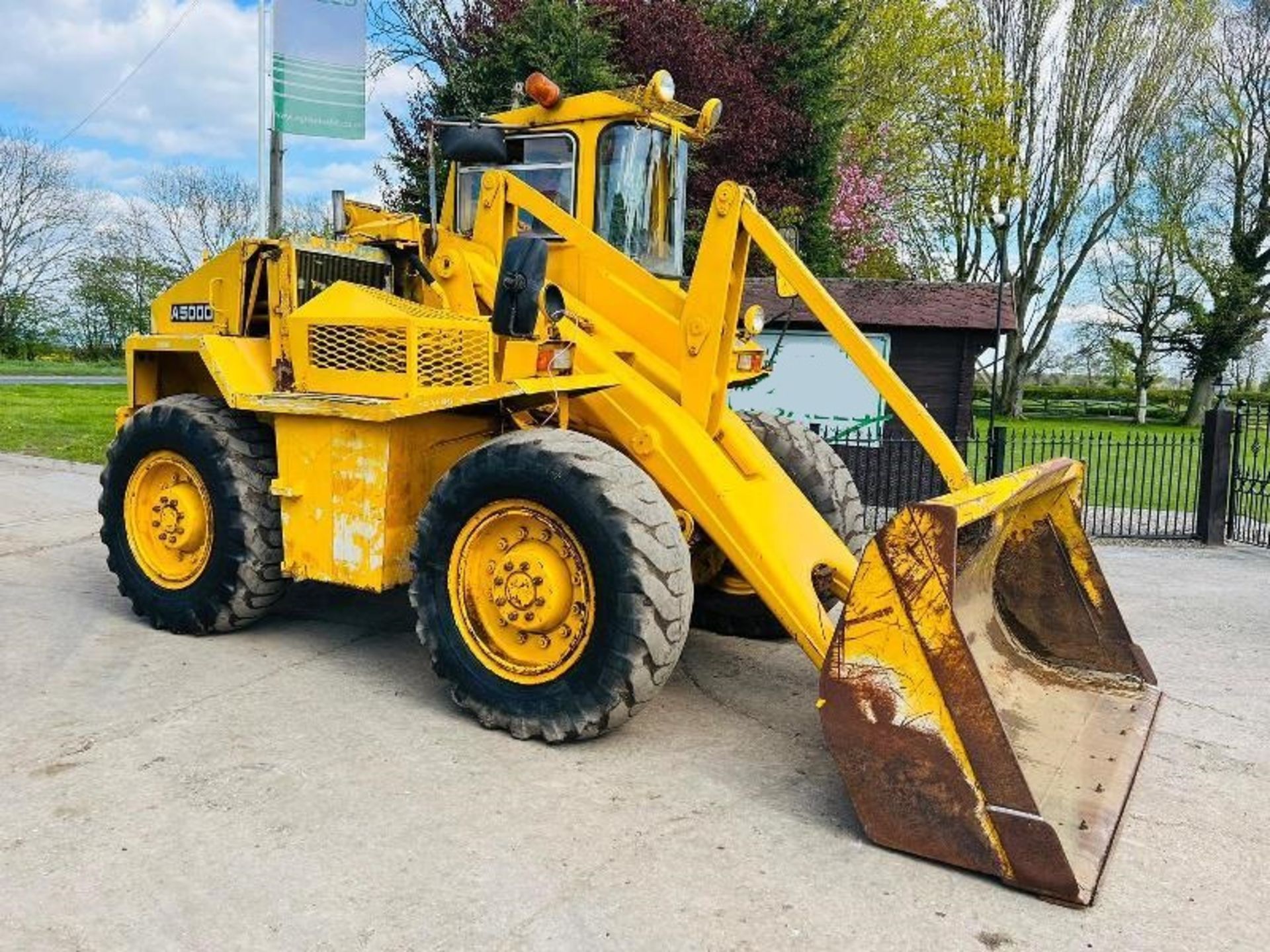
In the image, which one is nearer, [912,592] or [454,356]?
[912,592]

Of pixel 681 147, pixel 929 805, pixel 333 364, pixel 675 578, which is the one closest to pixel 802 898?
pixel 929 805

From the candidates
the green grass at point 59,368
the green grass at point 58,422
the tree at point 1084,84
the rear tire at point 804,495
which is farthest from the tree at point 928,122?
the green grass at point 59,368

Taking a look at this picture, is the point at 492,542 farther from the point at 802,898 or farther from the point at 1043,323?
the point at 1043,323

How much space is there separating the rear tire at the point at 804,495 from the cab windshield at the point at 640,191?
3.78ft

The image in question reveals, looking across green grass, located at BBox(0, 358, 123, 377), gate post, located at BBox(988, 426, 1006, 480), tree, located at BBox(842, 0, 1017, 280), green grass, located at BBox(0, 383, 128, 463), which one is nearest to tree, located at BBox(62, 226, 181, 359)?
green grass, located at BBox(0, 358, 123, 377)

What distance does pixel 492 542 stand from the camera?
15.0ft

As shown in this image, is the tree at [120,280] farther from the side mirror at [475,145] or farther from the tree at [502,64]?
the side mirror at [475,145]

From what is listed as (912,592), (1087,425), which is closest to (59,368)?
(1087,425)

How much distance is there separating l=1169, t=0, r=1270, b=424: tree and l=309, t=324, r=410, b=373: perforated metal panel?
34465 millimetres

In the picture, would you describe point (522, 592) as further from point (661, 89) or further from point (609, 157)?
point (661, 89)

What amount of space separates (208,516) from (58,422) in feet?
45.0

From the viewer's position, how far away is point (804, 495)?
5719 mm

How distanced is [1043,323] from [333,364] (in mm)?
34242

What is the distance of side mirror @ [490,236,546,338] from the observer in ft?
14.8
